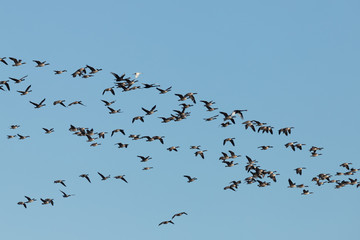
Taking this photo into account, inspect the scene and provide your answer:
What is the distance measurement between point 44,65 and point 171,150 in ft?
70.9

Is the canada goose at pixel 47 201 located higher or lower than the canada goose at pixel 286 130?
lower

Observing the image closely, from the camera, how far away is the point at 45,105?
121 metres

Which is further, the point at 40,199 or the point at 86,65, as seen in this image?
the point at 40,199

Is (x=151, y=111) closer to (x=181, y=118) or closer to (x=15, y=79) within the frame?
(x=181, y=118)

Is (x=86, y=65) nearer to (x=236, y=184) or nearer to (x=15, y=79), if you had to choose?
(x=15, y=79)

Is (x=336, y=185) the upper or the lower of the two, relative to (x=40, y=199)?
upper

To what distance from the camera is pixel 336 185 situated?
132m

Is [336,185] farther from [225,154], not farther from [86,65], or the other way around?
[86,65]

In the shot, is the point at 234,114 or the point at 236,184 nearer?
the point at 234,114

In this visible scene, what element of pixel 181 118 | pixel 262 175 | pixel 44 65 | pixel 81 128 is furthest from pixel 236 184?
pixel 44 65

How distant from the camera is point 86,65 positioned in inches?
4572

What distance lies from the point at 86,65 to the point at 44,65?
523 centimetres

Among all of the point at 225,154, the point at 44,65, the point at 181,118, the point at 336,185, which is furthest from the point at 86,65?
the point at 336,185

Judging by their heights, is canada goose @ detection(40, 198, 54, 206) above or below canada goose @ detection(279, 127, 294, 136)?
below
